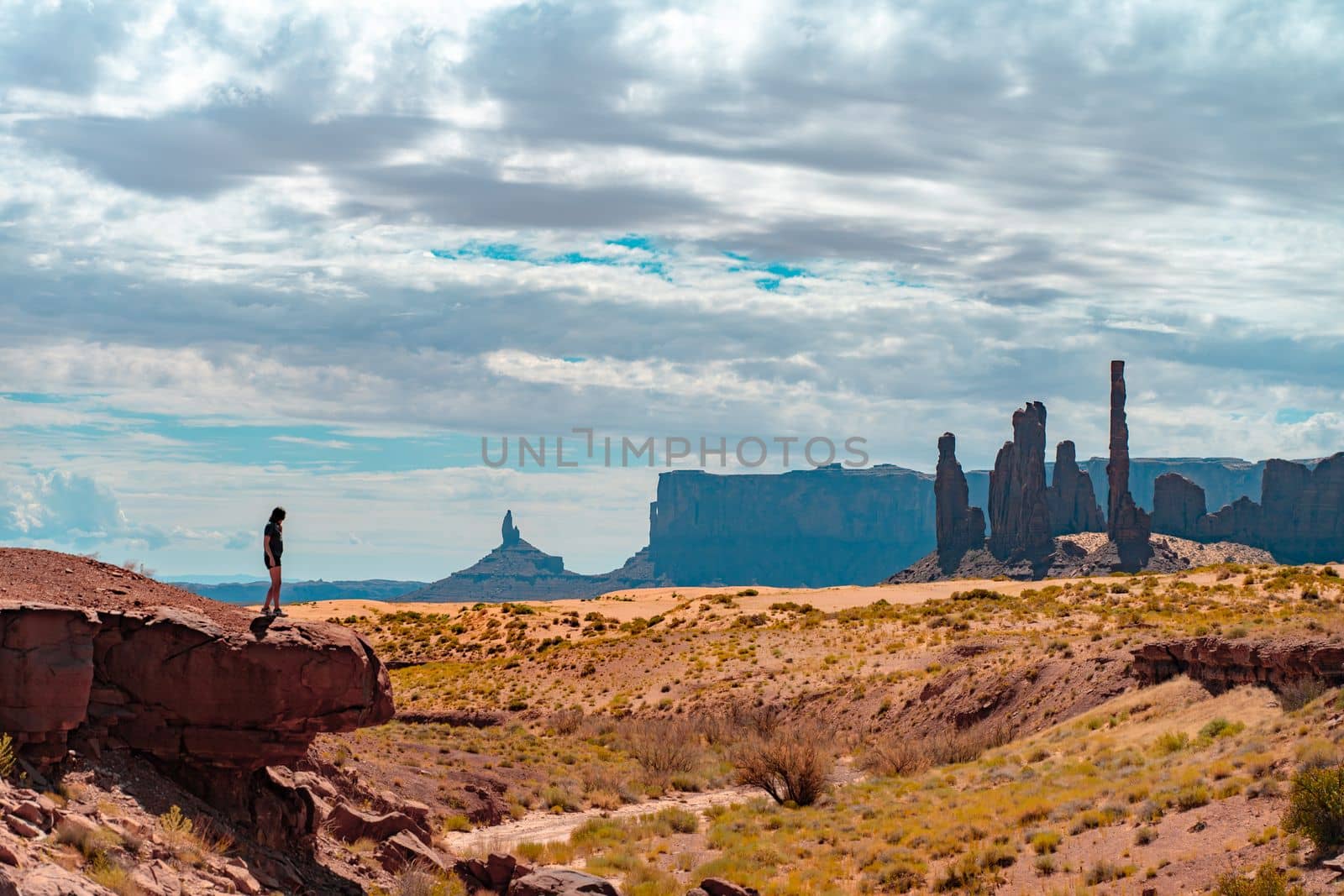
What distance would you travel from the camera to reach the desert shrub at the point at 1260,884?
16.3m

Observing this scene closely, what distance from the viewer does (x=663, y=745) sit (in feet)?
123

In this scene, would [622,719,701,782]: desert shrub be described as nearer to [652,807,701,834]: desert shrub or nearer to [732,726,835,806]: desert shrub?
[732,726,835,806]: desert shrub

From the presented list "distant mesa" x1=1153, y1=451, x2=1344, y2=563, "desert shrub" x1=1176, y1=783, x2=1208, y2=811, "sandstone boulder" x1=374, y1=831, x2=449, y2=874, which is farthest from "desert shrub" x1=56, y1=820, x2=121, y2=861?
"distant mesa" x1=1153, y1=451, x2=1344, y2=563

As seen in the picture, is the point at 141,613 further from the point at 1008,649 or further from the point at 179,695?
the point at 1008,649

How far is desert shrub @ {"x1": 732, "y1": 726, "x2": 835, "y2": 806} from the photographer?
30234 millimetres

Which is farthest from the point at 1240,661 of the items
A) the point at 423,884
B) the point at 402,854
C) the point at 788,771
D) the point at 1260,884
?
the point at 423,884

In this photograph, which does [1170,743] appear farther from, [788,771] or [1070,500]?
[1070,500]

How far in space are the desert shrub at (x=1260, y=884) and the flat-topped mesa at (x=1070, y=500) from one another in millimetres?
173044

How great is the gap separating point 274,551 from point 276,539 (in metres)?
0.19

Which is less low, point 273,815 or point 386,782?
point 273,815

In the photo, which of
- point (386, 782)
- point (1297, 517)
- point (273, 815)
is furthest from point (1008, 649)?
point (1297, 517)

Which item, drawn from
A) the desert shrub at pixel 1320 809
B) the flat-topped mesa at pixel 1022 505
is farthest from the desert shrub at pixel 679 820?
the flat-topped mesa at pixel 1022 505

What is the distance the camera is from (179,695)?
55.7 feet

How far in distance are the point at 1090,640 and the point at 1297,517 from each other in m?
178
